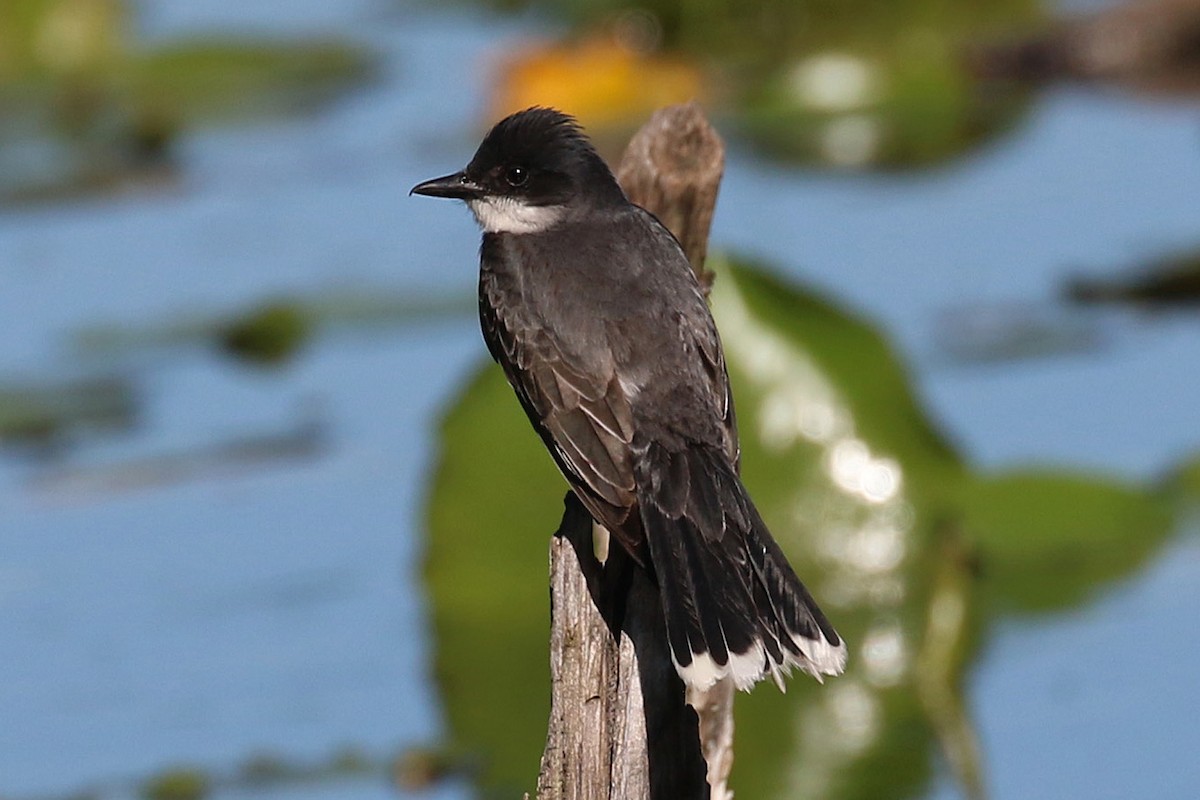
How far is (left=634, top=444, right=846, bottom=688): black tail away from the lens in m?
4.84

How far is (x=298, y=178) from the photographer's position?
14.9 m

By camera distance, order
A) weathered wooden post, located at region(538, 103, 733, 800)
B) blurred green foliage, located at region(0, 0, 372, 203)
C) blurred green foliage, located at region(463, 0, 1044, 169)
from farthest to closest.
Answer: blurred green foliage, located at region(0, 0, 372, 203) < blurred green foliage, located at region(463, 0, 1044, 169) < weathered wooden post, located at region(538, 103, 733, 800)

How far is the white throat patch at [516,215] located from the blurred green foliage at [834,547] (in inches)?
47.5

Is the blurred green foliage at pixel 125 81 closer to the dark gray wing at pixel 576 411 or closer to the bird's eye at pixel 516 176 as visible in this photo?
the bird's eye at pixel 516 176

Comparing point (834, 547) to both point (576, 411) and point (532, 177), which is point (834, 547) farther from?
point (576, 411)

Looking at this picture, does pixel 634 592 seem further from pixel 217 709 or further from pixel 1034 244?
pixel 1034 244

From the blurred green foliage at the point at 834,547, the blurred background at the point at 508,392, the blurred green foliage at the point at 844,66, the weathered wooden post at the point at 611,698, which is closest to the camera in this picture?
the weathered wooden post at the point at 611,698

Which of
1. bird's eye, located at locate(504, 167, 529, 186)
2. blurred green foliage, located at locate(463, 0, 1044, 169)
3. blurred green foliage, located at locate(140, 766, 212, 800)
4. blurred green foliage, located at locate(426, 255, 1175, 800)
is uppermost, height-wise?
blurred green foliage, located at locate(463, 0, 1044, 169)

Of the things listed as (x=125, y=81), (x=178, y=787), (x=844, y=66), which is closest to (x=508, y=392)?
(x=178, y=787)

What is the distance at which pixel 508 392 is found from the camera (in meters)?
7.53

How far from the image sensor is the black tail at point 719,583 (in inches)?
191

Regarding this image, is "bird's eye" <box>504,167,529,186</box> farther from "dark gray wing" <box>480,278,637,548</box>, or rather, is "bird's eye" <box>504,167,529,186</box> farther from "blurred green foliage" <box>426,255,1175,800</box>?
"blurred green foliage" <box>426,255,1175,800</box>

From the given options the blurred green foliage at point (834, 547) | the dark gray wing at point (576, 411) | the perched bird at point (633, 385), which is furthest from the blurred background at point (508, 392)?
the dark gray wing at point (576, 411)

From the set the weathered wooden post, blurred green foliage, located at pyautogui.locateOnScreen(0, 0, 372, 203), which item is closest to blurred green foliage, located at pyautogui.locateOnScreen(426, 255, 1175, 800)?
the weathered wooden post
